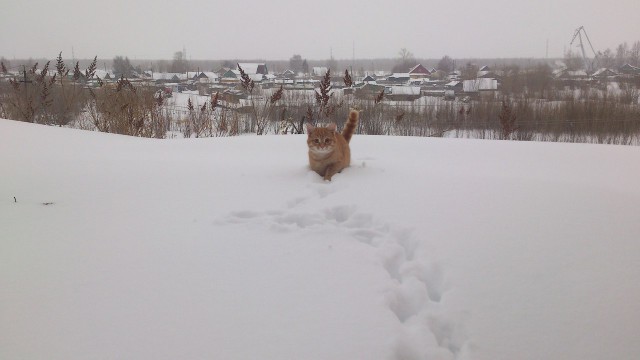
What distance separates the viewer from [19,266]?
1.50 m

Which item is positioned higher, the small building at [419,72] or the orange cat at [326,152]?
the small building at [419,72]

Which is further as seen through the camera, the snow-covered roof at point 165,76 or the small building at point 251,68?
the snow-covered roof at point 165,76

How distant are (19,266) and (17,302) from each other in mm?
266

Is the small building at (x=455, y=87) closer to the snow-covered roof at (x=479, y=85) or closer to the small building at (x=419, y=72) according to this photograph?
the snow-covered roof at (x=479, y=85)

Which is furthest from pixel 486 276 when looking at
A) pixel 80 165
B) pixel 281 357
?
pixel 80 165

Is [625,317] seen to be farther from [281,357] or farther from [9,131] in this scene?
[9,131]

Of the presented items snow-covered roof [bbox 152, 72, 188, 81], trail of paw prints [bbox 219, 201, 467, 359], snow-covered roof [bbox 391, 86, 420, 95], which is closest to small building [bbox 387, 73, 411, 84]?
snow-covered roof [bbox 391, 86, 420, 95]

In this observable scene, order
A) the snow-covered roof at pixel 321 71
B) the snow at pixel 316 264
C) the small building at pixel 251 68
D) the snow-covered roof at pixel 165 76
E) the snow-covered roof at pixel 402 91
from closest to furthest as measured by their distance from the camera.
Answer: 1. the snow at pixel 316 264
2. the small building at pixel 251 68
3. the snow-covered roof at pixel 321 71
4. the snow-covered roof at pixel 165 76
5. the snow-covered roof at pixel 402 91

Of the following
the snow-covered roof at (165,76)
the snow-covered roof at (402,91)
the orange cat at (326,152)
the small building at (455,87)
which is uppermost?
the snow-covered roof at (165,76)

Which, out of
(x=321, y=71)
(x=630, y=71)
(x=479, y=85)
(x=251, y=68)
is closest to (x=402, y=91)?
(x=479, y=85)

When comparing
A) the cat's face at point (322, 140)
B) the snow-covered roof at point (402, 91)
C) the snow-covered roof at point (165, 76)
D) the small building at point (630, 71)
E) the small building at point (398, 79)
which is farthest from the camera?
the small building at point (398, 79)

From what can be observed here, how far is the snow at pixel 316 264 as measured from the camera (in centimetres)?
120

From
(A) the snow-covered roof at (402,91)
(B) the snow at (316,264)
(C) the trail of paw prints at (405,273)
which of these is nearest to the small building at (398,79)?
(A) the snow-covered roof at (402,91)

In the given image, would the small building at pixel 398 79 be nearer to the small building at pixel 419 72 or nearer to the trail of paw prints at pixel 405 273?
the small building at pixel 419 72
